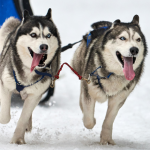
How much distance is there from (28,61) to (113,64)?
866 mm

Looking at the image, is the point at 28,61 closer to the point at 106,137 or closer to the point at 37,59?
the point at 37,59

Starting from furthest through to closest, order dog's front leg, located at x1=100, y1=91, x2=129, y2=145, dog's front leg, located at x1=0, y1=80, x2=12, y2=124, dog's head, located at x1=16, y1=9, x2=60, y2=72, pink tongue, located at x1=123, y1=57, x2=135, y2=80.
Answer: dog's front leg, located at x1=100, y1=91, x2=129, y2=145 → dog's front leg, located at x1=0, y1=80, x2=12, y2=124 → pink tongue, located at x1=123, y1=57, x2=135, y2=80 → dog's head, located at x1=16, y1=9, x2=60, y2=72

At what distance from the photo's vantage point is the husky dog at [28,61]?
253 cm

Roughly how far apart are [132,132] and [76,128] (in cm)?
82

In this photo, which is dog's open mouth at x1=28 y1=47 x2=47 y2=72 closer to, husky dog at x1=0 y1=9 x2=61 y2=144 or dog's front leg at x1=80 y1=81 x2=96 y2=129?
husky dog at x1=0 y1=9 x2=61 y2=144

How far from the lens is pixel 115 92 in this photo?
9.60 ft

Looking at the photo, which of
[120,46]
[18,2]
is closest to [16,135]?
[120,46]

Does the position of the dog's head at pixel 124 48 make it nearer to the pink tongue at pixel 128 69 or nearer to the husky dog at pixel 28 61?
the pink tongue at pixel 128 69

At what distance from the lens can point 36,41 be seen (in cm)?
247

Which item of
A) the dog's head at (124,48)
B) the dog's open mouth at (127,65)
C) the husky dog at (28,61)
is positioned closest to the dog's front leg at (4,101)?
the husky dog at (28,61)

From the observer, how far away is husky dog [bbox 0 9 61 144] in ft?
8.29

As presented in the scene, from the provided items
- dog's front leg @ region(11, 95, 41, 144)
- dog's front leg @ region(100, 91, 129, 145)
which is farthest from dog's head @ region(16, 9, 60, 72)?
dog's front leg @ region(100, 91, 129, 145)

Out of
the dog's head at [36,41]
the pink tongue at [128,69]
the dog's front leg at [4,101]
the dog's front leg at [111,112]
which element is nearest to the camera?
A: the dog's head at [36,41]

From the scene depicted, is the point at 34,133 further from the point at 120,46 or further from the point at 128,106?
the point at 128,106
